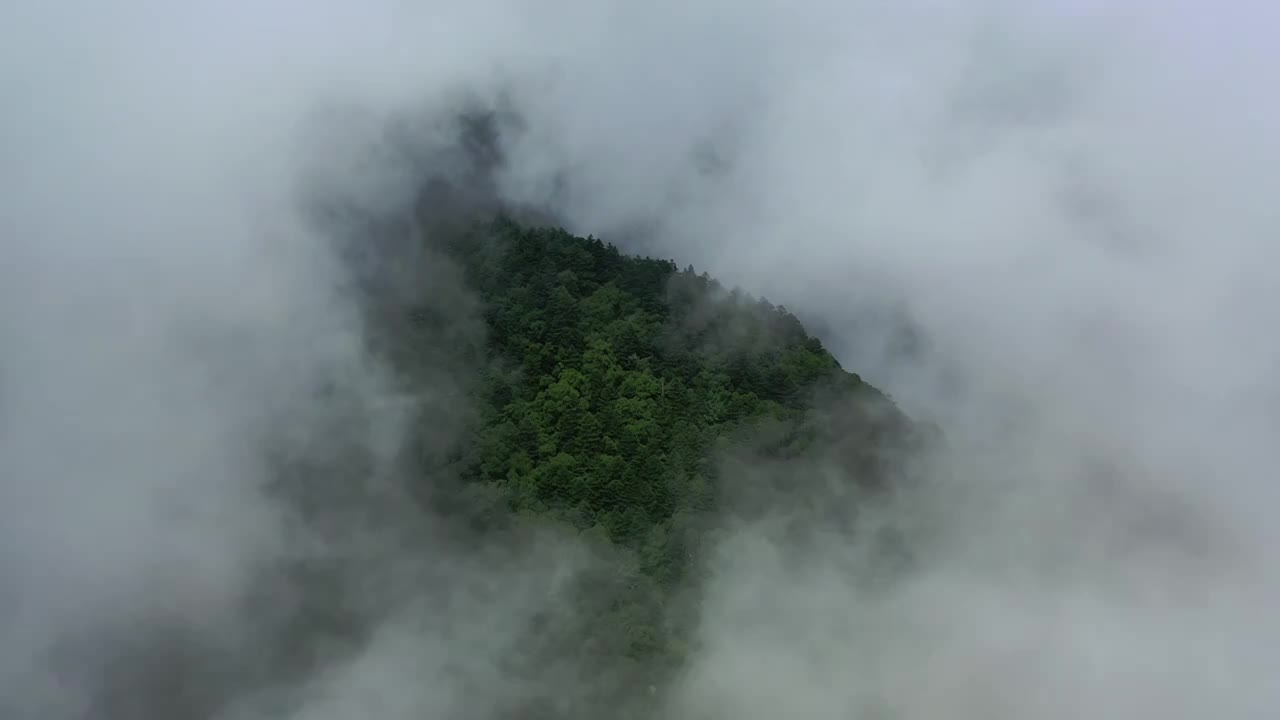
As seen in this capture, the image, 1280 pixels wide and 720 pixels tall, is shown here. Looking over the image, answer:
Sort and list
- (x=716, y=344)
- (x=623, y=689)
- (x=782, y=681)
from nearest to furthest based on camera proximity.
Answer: (x=623, y=689) < (x=782, y=681) < (x=716, y=344)

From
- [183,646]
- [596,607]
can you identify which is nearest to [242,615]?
[183,646]

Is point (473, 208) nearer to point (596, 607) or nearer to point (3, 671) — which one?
point (596, 607)

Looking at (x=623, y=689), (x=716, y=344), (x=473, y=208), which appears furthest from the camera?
(x=473, y=208)

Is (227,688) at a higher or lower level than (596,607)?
lower

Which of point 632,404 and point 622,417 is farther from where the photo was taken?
point 632,404

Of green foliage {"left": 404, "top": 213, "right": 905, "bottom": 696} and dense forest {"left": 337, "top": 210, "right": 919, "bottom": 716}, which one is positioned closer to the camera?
dense forest {"left": 337, "top": 210, "right": 919, "bottom": 716}

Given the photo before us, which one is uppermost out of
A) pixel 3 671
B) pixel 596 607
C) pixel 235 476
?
pixel 235 476

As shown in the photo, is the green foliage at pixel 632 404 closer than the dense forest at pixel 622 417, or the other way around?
the dense forest at pixel 622 417

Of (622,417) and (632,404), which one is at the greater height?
(632,404)
